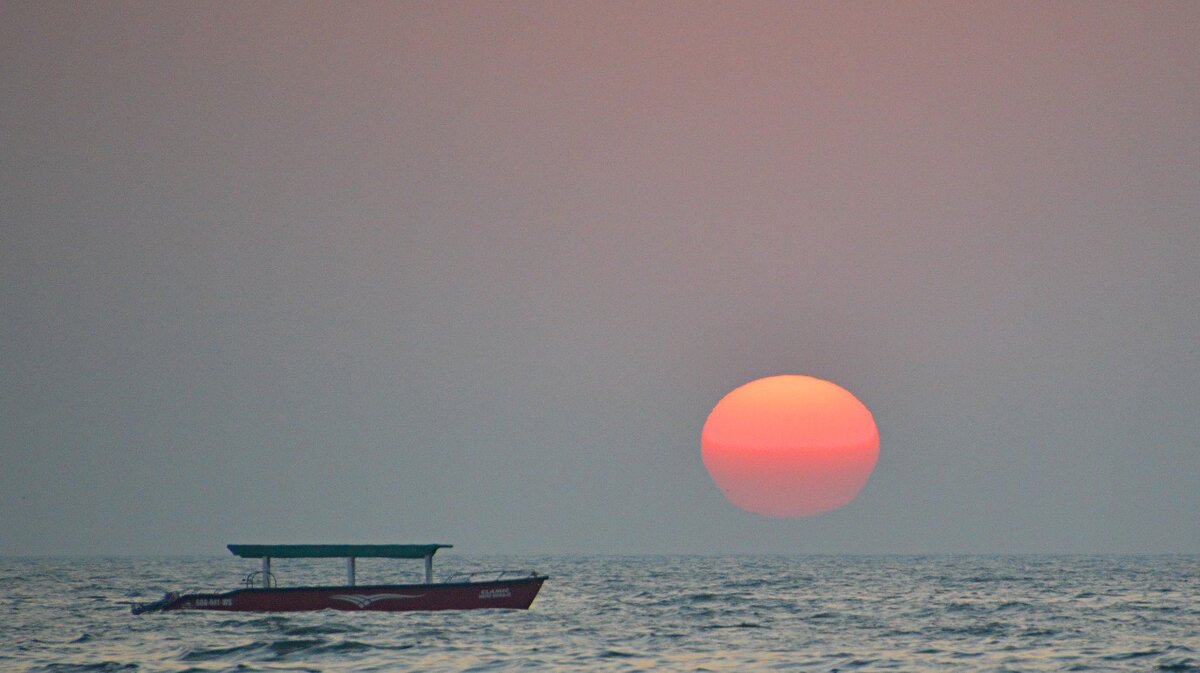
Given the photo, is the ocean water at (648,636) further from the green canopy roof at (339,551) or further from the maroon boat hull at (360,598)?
the green canopy roof at (339,551)

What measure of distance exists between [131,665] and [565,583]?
224 feet

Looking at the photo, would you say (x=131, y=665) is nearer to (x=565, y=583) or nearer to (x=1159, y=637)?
(x=1159, y=637)

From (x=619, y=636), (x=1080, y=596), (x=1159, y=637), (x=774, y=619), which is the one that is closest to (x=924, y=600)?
(x=1080, y=596)

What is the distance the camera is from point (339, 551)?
6231 cm

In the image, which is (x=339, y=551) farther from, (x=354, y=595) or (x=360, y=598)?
(x=360, y=598)

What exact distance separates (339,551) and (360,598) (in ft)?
7.76

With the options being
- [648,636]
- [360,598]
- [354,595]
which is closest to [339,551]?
[354,595]

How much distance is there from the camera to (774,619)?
63.5m

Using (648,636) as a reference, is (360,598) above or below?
above

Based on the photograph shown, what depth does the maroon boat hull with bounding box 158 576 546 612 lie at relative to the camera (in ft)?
200

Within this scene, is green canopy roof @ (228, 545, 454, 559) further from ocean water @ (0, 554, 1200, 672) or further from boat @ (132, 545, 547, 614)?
ocean water @ (0, 554, 1200, 672)

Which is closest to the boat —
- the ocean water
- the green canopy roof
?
the green canopy roof

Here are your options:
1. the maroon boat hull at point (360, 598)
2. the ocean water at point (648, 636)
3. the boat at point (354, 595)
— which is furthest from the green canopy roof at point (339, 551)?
the ocean water at point (648, 636)

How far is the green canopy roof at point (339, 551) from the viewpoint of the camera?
203 ft
